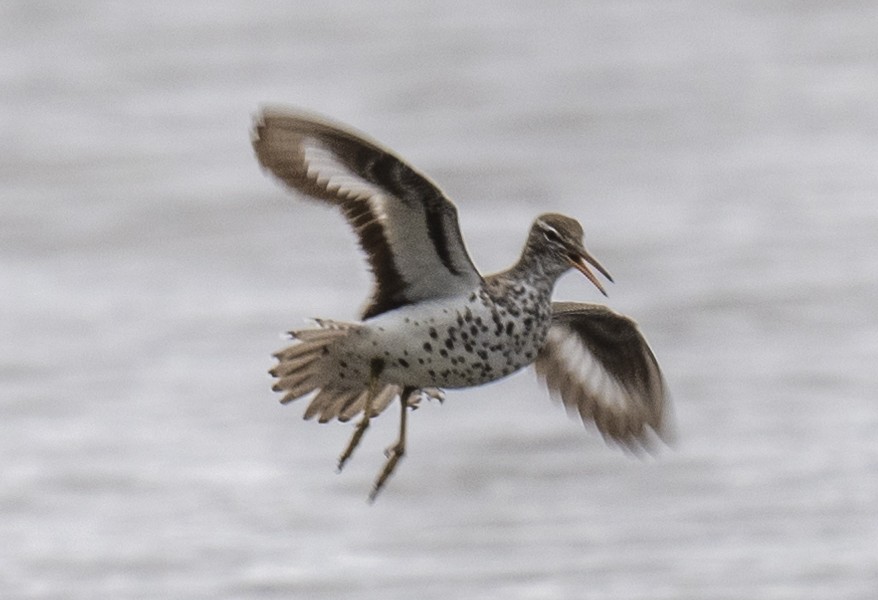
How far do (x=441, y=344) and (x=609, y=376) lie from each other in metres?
1.58

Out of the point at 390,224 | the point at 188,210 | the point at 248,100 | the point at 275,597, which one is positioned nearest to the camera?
the point at 390,224

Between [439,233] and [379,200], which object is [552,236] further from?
[379,200]

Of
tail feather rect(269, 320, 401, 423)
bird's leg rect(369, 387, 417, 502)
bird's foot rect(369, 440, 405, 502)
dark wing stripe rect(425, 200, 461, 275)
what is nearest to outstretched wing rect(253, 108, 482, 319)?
dark wing stripe rect(425, 200, 461, 275)

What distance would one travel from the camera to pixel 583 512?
14664mm

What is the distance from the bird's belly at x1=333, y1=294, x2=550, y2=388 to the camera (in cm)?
889

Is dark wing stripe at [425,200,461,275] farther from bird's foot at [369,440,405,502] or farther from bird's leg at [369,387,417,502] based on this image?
bird's foot at [369,440,405,502]

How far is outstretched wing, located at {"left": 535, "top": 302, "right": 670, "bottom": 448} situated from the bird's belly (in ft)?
4.00

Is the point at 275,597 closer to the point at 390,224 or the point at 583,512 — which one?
the point at 583,512

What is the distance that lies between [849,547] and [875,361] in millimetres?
3144

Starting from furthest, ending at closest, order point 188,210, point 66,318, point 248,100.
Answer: point 248,100
point 188,210
point 66,318

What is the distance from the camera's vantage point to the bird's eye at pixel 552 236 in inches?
368

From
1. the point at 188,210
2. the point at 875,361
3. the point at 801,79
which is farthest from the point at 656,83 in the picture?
the point at 875,361

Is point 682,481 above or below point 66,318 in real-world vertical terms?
below

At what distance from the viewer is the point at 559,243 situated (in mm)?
9352
